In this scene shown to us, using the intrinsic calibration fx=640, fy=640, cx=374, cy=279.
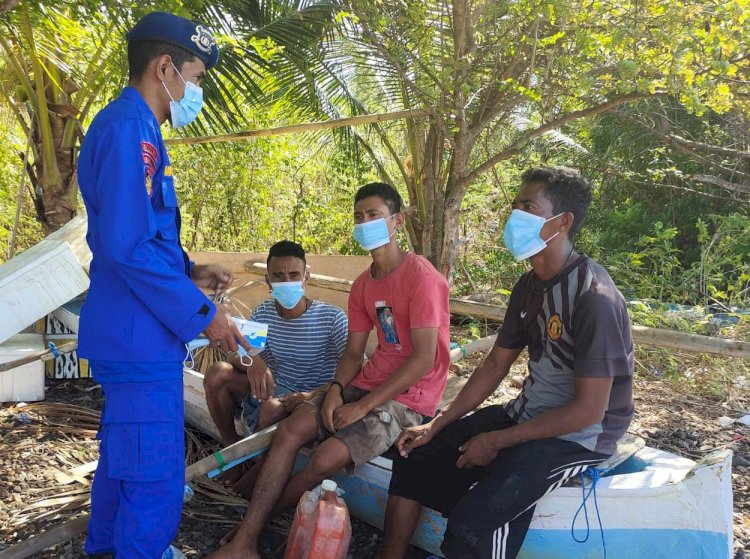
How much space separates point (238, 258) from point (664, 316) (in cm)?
447

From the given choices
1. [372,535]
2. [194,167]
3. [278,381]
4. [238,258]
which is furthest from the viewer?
[194,167]

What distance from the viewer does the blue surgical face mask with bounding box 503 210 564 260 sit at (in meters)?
2.60

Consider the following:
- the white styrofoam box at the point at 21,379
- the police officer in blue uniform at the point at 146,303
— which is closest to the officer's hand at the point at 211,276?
the police officer in blue uniform at the point at 146,303

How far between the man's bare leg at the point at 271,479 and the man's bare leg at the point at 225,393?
2.03 ft

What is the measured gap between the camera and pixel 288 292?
3477mm

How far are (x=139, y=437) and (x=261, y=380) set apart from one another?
774mm

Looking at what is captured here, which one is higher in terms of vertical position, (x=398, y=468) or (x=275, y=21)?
(x=275, y=21)

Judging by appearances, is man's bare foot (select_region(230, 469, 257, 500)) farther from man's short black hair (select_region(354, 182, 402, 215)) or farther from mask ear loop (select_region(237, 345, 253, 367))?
man's short black hair (select_region(354, 182, 402, 215))

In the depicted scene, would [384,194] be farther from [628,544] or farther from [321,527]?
[628,544]

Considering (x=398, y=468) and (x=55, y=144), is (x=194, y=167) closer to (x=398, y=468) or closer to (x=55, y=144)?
(x=55, y=144)

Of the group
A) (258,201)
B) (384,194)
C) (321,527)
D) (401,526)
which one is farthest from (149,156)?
(258,201)

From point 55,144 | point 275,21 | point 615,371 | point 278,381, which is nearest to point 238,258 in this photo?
point 55,144

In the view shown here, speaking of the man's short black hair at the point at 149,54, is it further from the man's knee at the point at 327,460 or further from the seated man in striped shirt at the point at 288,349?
the man's knee at the point at 327,460

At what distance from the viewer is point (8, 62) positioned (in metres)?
5.98
